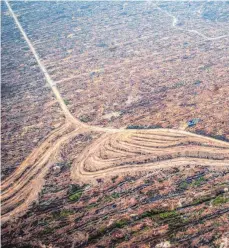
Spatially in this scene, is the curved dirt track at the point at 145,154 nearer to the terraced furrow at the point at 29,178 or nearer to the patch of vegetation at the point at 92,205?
the patch of vegetation at the point at 92,205

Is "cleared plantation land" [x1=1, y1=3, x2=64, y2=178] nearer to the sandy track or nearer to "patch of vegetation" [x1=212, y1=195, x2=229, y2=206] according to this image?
the sandy track

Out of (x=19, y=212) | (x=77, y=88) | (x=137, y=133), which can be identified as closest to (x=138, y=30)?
(x=77, y=88)

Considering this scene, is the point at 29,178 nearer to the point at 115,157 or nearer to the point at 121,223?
the point at 115,157

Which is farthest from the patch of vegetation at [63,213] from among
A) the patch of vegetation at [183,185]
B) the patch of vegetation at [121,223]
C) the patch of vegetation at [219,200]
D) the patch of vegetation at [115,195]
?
the patch of vegetation at [219,200]

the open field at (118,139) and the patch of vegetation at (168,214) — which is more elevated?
the open field at (118,139)

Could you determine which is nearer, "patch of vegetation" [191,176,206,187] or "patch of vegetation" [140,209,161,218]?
"patch of vegetation" [140,209,161,218]

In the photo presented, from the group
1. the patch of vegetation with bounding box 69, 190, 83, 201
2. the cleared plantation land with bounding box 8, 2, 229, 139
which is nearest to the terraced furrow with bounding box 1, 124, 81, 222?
the patch of vegetation with bounding box 69, 190, 83, 201
